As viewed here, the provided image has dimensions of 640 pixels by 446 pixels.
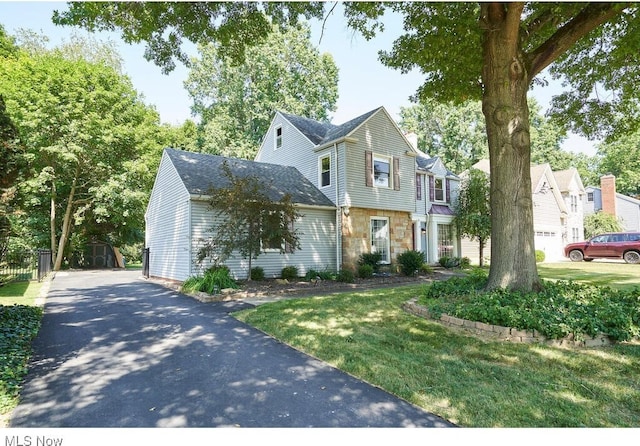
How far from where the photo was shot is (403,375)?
13.2 feet

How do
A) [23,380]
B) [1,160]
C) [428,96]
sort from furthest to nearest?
1. [428,96]
2. [1,160]
3. [23,380]

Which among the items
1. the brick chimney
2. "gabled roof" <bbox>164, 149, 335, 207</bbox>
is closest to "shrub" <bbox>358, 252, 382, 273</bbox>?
"gabled roof" <bbox>164, 149, 335, 207</bbox>

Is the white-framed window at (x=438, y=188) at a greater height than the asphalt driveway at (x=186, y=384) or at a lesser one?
greater

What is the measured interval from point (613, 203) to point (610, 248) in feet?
50.1

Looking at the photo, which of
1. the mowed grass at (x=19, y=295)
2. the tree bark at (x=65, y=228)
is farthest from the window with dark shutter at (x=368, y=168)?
the tree bark at (x=65, y=228)

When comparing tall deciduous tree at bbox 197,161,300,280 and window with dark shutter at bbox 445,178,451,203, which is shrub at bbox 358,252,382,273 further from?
window with dark shutter at bbox 445,178,451,203

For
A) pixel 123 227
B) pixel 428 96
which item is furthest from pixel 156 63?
pixel 123 227

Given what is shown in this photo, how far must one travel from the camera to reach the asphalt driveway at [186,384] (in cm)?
313

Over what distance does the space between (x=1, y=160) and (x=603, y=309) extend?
1072 centimetres

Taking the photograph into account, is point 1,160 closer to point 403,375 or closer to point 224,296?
point 224,296

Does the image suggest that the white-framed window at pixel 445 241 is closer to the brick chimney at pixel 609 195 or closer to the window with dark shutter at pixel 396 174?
the window with dark shutter at pixel 396 174

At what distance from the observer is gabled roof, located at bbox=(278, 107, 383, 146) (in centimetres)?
1545

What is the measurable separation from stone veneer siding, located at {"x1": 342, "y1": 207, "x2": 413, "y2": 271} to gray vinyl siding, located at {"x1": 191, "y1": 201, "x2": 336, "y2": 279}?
0.74 m

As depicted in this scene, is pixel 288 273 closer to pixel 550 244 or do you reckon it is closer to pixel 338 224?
pixel 338 224
